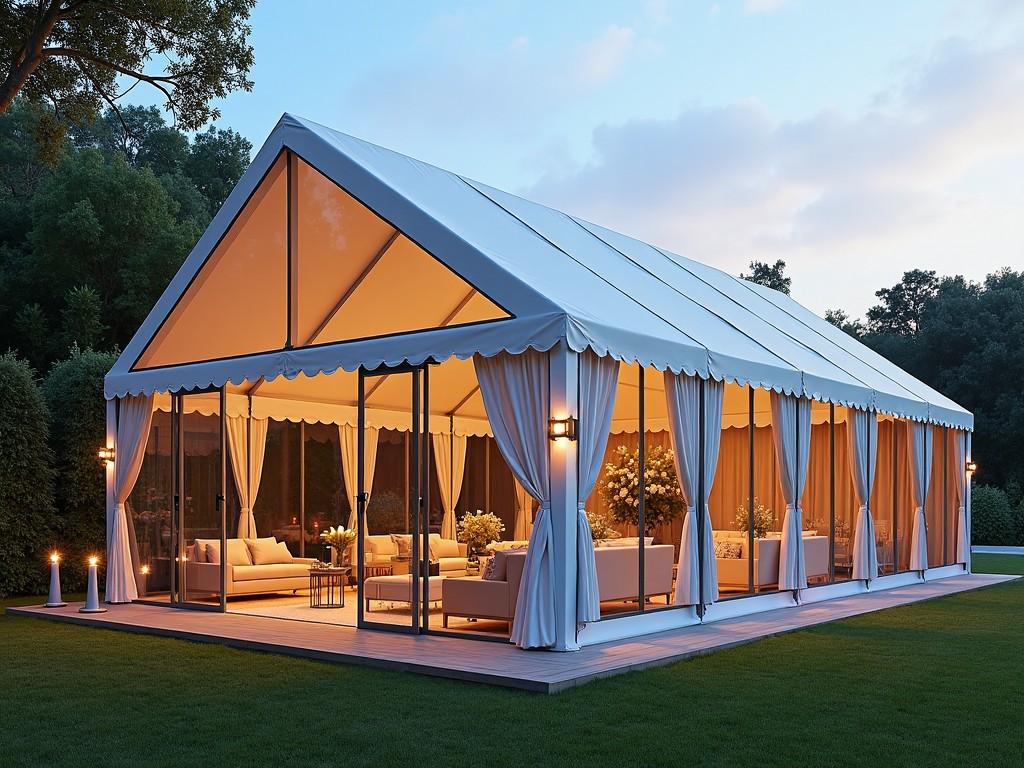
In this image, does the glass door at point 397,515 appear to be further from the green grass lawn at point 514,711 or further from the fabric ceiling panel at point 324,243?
the green grass lawn at point 514,711

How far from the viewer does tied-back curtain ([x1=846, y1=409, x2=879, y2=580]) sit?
1355 cm

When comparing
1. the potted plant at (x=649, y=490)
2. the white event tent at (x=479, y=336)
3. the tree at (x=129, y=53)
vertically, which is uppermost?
the tree at (x=129, y=53)

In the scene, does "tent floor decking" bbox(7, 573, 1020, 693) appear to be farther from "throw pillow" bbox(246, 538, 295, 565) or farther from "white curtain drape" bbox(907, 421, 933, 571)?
"white curtain drape" bbox(907, 421, 933, 571)

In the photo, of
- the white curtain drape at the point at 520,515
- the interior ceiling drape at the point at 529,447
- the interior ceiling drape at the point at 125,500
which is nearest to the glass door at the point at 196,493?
the interior ceiling drape at the point at 125,500

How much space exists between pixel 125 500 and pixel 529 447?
5.78 m

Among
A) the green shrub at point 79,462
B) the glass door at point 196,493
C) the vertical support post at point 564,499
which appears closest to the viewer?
the vertical support post at point 564,499

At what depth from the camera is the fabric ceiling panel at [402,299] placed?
970cm

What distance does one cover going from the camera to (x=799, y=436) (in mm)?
11984

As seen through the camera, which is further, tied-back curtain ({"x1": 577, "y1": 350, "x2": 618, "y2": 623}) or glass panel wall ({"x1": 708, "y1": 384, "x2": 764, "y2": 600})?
glass panel wall ({"x1": 708, "y1": 384, "x2": 764, "y2": 600})

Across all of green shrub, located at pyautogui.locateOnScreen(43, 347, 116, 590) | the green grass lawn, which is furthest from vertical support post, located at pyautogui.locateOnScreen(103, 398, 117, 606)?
the green grass lawn

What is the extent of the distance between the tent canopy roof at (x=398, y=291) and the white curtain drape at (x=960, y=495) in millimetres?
4797

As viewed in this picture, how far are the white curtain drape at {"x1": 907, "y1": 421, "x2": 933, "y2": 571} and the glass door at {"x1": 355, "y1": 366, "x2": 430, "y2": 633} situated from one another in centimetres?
814

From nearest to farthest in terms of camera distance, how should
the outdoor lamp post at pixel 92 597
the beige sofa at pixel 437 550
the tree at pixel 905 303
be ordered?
the beige sofa at pixel 437 550
the outdoor lamp post at pixel 92 597
the tree at pixel 905 303

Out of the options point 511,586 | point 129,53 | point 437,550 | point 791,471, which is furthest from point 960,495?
point 129,53
